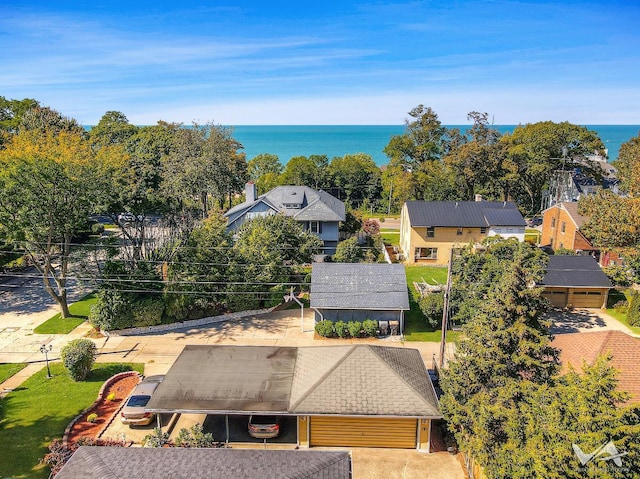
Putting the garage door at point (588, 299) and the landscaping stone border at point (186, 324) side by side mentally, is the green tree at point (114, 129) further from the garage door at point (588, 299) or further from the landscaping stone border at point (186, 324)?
the garage door at point (588, 299)

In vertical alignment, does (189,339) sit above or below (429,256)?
below

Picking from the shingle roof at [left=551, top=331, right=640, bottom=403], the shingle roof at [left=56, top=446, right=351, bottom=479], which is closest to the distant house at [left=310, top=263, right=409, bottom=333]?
the shingle roof at [left=551, top=331, right=640, bottom=403]

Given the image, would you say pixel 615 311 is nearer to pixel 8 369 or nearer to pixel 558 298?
pixel 558 298

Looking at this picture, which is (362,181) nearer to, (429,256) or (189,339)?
(429,256)

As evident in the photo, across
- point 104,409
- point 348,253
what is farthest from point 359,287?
point 104,409

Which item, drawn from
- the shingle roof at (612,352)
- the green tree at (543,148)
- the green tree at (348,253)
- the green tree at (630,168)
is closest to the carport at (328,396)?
the shingle roof at (612,352)

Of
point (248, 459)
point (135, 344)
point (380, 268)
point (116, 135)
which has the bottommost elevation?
point (135, 344)

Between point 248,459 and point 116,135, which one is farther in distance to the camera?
point 116,135

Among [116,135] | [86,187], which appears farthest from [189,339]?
[116,135]
